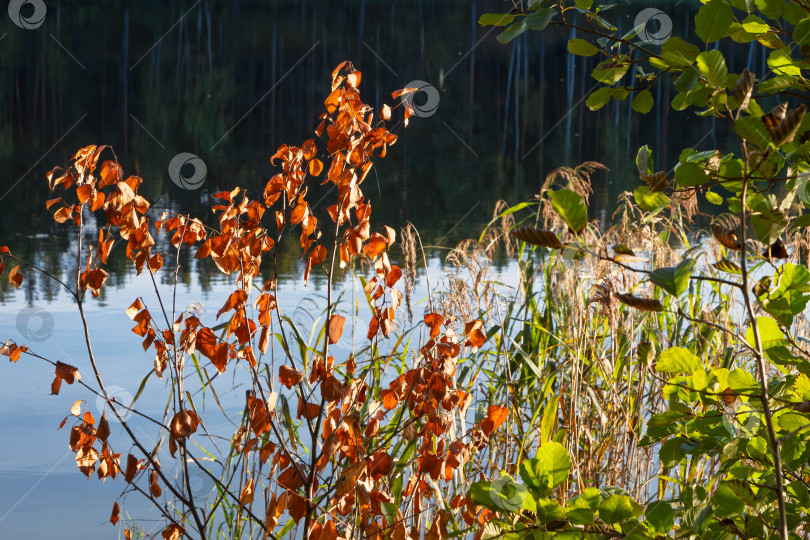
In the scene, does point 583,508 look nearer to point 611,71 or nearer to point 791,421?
point 791,421

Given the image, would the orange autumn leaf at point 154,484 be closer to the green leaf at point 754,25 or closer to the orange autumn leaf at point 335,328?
the orange autumn leaf at point 335,328

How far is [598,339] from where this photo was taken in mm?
2418

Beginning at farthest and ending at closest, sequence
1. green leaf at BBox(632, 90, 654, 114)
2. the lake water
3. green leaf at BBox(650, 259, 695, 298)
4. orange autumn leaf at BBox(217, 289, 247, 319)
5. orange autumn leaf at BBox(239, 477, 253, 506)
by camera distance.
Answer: the lake water → orange autumn leaf at BBox(239, 477, 253, 506) → orange autumn leaf at BBox(217, 289, 247, 319) → green leaf at BBox(632, 90, 654, 114) → green leaf at BBox(650, 259, 695, 298)

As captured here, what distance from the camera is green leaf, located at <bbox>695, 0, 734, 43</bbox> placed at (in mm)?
912

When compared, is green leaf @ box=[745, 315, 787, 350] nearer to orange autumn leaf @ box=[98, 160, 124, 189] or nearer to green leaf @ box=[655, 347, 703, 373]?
green leaf @ box=[655, 347, 703, 373]

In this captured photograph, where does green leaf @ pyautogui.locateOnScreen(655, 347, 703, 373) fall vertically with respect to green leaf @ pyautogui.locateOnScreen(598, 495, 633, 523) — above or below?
above

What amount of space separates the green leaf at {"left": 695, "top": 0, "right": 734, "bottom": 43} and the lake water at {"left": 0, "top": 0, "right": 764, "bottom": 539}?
724 mm

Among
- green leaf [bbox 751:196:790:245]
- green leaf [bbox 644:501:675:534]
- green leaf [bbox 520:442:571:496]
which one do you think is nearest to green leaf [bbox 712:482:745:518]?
green leaf [bbox 644:501:675:534]

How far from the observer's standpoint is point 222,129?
42.6 ft

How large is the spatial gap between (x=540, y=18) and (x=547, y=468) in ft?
1.55

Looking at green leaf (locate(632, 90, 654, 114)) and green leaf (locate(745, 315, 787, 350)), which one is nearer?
green leaf (locate(745, 315, 787, 350))

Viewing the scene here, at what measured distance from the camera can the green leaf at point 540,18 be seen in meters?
0.93

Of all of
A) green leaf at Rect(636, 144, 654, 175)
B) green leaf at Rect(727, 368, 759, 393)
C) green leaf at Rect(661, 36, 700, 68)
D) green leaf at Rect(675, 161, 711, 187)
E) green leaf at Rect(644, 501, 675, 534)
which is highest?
green leaf at Rect(661, 36, 700, 68)

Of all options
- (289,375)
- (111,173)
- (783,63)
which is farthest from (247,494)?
(783,63)
